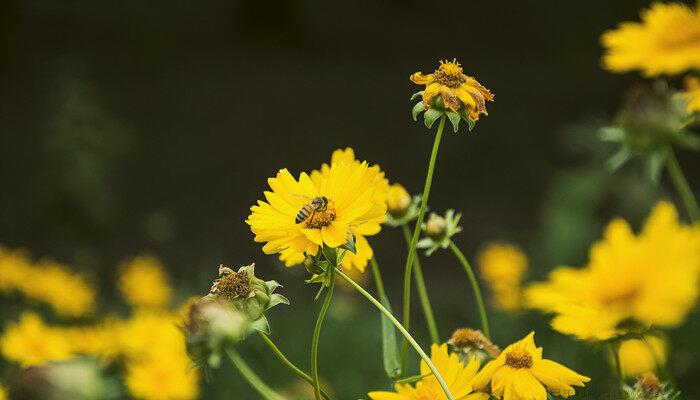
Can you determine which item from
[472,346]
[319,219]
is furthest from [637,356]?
[319,219]

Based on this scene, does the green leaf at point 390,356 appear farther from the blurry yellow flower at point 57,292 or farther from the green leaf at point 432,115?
the blurry yellow flower at point 57,292

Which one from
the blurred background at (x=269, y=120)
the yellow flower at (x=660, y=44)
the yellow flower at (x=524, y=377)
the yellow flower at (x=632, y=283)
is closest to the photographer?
the yellow flower at (x=632, y=283)

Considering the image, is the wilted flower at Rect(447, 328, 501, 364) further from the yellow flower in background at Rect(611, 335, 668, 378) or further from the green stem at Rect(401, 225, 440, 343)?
the yellow flower in background at Rect(611, 335, 668, 378)

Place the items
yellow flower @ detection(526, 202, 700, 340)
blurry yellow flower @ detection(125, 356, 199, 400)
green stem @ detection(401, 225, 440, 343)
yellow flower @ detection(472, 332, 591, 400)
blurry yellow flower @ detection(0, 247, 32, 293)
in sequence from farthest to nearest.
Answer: blurry yellow flower @ detection(0, 247, 32, 293), blurry yellow flower @ detection(125, 356, 199, 400), green stem @ detection(401, 225, 440, 343), yellow flower @ detection(472, 332, 591, 400), yellow flower @ detection(526, 202, 700, 340)

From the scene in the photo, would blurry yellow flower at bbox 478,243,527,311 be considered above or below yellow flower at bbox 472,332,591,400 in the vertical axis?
above

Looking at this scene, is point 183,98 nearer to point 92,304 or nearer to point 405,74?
point 405,74

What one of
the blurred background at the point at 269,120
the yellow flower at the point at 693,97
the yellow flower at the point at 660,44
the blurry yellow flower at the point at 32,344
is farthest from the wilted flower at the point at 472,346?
the blurred background at the point at 269,120

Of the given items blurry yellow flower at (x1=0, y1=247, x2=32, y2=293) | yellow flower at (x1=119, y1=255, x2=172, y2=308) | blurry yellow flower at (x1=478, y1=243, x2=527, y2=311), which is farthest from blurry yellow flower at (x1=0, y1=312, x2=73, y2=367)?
blurry yellow flower at (x1=478, y1=243, x2=527, y2=311)
